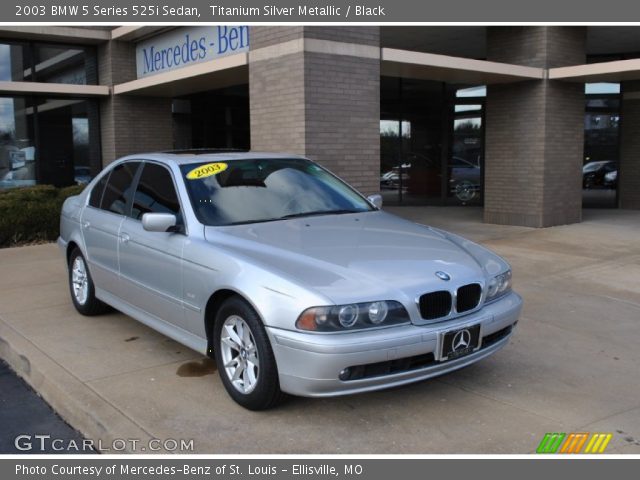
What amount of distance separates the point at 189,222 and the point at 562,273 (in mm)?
5132

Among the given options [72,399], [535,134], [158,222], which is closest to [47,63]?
[535,134]

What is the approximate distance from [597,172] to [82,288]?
44.8ft

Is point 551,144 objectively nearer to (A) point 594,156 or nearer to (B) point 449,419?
(A) point 594,156

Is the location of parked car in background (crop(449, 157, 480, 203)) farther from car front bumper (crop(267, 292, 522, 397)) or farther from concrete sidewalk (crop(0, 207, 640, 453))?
car front bumper (crop(267, 292, 522, 397))

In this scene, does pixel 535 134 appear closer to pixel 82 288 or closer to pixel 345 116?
pixel 345 116

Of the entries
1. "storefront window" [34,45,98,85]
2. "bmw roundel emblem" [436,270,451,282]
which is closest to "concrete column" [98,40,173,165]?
"storefront window" [34,45,98,85]

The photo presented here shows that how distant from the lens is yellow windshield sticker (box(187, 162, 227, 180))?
16.1 ft

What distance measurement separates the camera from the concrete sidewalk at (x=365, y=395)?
367 centimetres

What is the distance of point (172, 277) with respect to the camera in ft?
15.0

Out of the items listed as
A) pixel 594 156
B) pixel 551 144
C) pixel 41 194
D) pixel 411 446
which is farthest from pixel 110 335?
pixel 594 156

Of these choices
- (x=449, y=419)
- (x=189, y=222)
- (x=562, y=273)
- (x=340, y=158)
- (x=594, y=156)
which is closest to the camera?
(x=449, y=419)

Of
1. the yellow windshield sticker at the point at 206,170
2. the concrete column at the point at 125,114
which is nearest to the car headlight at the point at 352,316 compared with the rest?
the yellow windshield sticker at the point at 206,170

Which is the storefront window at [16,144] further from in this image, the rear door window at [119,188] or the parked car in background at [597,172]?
the parked car in background at [597,172]

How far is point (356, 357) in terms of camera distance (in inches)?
A: 140
